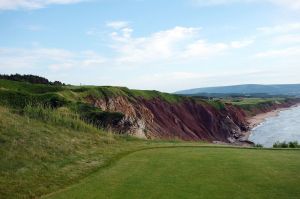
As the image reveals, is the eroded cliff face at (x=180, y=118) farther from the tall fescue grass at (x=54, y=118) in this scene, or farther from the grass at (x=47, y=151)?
the grass at (x=47, y=151)

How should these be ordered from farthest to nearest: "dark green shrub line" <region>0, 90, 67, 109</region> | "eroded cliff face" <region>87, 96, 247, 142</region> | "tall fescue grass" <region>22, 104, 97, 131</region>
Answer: "eroded cliff face" <region>87, 96, 247, 142</region> < "dark green shrub line" <region>0, 90, 67, 109</region> < "tall fescue grass" <region>22, 104, 97, 131</region>

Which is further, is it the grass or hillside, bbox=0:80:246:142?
hillside, bbox=0:80:246:142

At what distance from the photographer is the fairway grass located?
13.5 m

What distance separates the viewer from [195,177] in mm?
15531

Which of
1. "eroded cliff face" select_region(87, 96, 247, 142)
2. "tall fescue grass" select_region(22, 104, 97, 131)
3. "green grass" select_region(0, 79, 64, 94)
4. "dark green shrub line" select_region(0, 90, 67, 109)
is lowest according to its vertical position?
"eroded cliff face" select_region(87, 96, 247, 142)

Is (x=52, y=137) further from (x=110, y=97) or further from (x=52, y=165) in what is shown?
(x=110, y=97)

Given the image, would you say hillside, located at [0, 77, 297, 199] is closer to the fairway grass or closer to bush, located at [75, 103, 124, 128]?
bush, located at [75, 103, 124, 128]

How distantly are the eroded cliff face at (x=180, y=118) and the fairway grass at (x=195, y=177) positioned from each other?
31756mm

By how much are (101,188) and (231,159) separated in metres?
7.47

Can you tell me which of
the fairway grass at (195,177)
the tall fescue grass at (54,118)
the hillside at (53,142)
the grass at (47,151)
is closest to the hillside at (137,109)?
the hillside at (53,142)

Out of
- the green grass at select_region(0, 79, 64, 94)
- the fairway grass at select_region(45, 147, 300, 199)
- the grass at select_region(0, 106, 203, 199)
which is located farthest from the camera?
the green grass at select_region(0, 79, 64, 94)

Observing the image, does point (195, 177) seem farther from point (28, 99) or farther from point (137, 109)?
point (137, 109)

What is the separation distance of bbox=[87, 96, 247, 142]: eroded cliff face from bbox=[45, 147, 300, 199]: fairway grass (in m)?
31.8

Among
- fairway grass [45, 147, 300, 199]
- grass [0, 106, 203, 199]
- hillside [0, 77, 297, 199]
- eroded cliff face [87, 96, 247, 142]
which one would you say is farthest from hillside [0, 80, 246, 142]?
fairway grass [45, 147, 300, 199]
